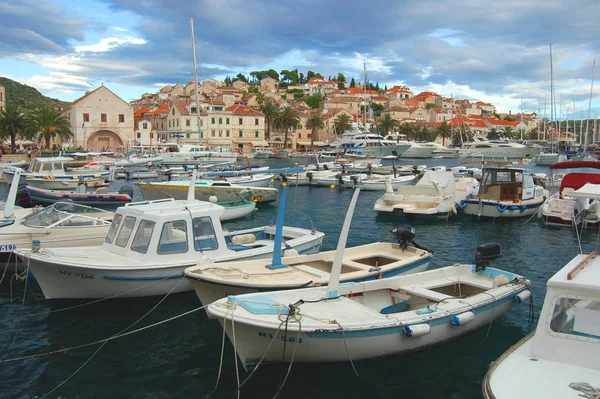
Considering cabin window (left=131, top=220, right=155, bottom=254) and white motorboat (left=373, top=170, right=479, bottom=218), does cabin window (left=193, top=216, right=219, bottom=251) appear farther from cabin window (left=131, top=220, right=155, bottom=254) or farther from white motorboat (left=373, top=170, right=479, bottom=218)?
white motorboat (left=373, top=170, right=479, bottom=218)

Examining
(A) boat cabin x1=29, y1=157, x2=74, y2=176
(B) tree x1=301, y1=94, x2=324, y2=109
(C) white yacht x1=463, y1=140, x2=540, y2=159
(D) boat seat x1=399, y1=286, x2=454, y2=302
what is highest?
(B) tree x1=301, y1=94, x2=324, y2=109

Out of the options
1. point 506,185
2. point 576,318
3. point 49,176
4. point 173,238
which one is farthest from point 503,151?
point 576,318

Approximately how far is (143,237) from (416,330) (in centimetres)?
737

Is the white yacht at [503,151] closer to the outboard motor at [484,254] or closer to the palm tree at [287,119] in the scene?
the palm tree at [287,119]

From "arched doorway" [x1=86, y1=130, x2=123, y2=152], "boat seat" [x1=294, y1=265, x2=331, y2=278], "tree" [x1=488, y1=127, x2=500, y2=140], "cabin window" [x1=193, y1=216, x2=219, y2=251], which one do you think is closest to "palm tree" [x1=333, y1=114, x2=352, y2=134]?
"tree" [x1=488, y1=127, x2=500, y2=140]

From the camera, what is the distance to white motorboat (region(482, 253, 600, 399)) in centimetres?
663

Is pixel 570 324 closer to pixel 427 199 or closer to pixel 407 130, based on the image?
pixel 427 199

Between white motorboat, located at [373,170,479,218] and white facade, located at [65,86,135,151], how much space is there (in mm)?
64773

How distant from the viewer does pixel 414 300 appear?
11.1 m

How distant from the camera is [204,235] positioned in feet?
43.4

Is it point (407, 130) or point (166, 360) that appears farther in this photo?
point (407, 130)

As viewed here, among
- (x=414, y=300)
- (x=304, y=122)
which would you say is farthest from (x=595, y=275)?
(x=304, y=122)

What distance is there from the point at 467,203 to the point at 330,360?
2025cm

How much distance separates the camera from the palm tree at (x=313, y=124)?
380 feet
